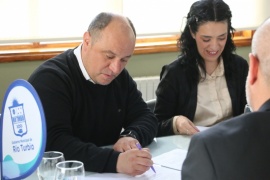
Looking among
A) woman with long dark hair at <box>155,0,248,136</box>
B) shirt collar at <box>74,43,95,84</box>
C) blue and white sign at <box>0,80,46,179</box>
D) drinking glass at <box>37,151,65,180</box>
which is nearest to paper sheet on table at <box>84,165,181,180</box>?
drinking glass at <box>37,151,65,180</box>

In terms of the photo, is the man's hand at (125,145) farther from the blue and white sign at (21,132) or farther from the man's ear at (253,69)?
the man's ear at (253,69)

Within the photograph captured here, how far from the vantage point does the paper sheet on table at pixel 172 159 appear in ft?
5.62

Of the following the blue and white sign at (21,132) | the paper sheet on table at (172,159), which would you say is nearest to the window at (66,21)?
the paper sheet on table at (172,159)

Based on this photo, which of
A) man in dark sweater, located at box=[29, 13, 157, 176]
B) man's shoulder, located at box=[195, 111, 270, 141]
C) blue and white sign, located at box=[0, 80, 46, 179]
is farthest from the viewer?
man in dark sweater, located at box=[29, 13, 157, 176]

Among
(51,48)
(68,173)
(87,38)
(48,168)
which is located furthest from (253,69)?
(51,48)

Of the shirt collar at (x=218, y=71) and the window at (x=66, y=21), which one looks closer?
the shirt collar at (x=218, y=71)

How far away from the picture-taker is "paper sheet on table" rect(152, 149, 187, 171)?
1.71 m

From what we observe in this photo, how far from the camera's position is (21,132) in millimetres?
1314

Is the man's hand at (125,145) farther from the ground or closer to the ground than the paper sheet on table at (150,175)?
farther from the ground

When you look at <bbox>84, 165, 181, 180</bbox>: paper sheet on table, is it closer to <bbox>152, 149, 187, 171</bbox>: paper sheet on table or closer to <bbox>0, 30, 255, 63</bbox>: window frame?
<bbox>152, 149, 187, 171</bbox>: paper sheet on table

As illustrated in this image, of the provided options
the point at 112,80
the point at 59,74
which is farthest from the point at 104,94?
the point at 59,74

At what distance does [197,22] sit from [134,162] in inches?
49.9

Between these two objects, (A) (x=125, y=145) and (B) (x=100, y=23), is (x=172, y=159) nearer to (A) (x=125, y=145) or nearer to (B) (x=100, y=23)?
(A) (x=125, y=145)

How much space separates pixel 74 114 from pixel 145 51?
5.49 feet
